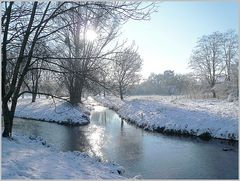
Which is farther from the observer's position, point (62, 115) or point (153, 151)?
point (62, 115)

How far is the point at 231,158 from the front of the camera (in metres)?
11.6

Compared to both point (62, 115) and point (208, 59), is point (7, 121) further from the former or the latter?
point (208, 59)

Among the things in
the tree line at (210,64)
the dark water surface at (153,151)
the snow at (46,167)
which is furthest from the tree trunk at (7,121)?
the tree line at (210,64)

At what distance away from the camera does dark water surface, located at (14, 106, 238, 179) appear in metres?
10.0

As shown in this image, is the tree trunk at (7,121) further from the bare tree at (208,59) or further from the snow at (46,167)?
the bare tree at (208,59)

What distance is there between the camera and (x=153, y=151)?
1294 cm

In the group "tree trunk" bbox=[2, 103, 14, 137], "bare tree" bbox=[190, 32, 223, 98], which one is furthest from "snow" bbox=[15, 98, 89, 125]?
"bare tree" bbox=[190, 32, 223, 98]

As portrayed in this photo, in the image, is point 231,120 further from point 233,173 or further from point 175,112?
point 233,173

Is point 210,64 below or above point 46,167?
above

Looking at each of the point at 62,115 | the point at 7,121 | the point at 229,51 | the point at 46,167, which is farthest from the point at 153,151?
the point at 229,51

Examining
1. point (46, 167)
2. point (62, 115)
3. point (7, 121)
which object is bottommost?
point (46, 167)

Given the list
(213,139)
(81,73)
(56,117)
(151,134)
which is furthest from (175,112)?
(81,73)

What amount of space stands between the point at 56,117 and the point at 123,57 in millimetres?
15439

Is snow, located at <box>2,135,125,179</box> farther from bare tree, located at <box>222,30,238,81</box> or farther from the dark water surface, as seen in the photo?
bare tree, located at <box>222,30,238,81</box>
